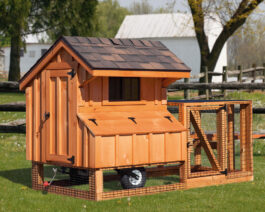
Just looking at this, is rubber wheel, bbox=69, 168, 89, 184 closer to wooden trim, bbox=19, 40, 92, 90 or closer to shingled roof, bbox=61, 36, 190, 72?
wooden trim, bbox=19, 40, 92, 90

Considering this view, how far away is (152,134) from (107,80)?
0.93 metres

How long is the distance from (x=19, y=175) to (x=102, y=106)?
2737mm

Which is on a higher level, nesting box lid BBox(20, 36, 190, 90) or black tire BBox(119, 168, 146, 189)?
nesting box lid BBox(20, 36, 190, 90)

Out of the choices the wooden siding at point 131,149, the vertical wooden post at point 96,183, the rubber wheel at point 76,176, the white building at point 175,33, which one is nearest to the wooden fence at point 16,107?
the rubber wheel at point 76,176

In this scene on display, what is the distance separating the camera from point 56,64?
331 inches

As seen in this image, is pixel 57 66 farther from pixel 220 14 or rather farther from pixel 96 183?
pixel 220 14

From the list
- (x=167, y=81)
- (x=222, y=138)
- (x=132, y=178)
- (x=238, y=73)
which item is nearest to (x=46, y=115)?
(x=132, y=178)

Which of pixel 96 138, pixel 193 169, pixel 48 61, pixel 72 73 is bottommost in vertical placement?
pixel 193 169

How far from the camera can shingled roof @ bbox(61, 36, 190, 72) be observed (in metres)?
7.94

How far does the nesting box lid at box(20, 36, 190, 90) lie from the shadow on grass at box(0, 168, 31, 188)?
1619mm

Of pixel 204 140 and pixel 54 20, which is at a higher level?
pixel 54 20

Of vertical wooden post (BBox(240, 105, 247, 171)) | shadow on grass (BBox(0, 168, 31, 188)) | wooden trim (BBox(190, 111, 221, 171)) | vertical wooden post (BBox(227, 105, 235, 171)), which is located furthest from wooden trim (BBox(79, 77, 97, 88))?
vertical wooden post (BBox(240, 105, 247, 171))

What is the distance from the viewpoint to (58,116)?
8.34 meters

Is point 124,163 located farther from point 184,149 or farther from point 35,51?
point 35,51
